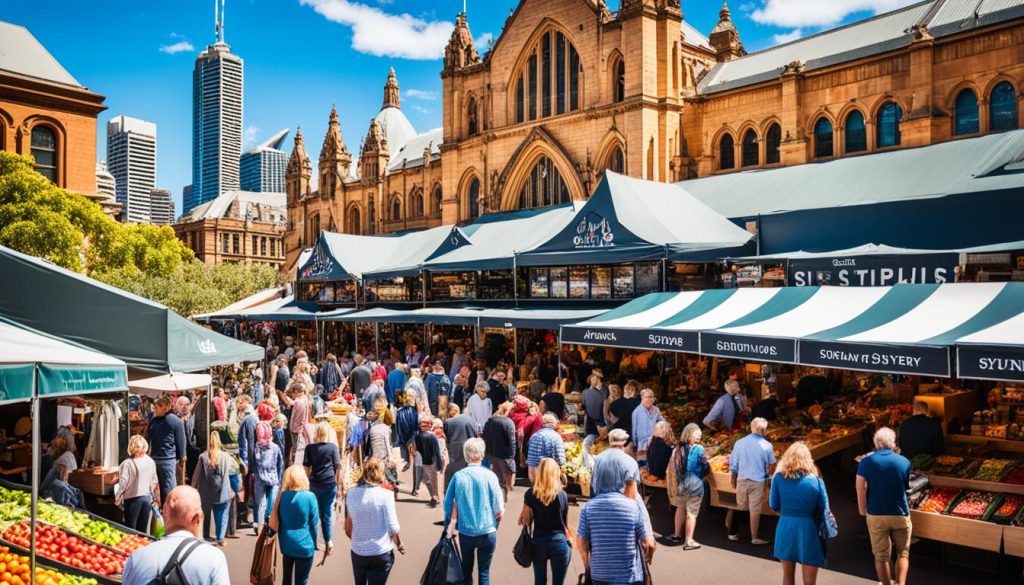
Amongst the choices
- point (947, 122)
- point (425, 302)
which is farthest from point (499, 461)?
point (947, 122)

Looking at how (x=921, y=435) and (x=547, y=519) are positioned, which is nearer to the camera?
(x=547, y=519)

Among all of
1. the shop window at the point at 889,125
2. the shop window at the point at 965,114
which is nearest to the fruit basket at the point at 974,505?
the shop window at the point at 965,114

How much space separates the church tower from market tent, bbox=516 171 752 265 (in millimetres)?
36028

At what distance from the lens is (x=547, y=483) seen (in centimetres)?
610

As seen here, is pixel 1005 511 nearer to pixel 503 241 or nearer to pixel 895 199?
pixel 895 199

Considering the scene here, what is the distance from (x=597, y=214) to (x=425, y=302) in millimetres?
8132

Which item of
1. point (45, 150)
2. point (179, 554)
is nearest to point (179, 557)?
point (179, 554)

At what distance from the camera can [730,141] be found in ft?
85.6

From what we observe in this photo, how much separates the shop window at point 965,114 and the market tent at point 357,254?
16.6 meters

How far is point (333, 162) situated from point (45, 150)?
18.6 m

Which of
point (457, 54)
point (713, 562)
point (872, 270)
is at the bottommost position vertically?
point (713, 562)

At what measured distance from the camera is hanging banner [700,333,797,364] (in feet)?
32.5

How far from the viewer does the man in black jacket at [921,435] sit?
9141mm

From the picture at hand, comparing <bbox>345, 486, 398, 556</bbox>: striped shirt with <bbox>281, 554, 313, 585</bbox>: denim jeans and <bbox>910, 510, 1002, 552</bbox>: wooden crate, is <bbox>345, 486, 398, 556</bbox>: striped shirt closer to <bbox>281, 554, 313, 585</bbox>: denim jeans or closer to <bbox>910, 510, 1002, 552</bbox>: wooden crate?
<bbox>281, 554, 313, 585</bbox>: denim jeans
